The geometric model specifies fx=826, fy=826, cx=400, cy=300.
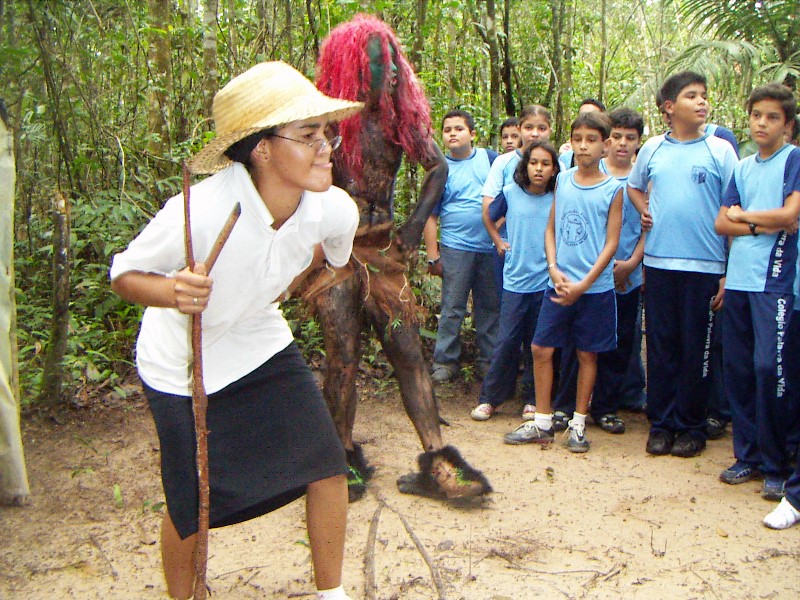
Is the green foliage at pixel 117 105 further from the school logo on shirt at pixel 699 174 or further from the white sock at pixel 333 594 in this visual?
the school logo on shirt at pixel 699 174

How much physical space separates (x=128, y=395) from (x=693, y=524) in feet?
11.8

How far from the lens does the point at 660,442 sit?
4.89 metres

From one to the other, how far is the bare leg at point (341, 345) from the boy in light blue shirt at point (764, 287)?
6.48ft

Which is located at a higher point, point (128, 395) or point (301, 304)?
point (301, 304)

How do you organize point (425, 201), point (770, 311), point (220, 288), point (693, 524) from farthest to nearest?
point (425, 201) < point (770, 311) < point (693, 524) < point (220, 288)

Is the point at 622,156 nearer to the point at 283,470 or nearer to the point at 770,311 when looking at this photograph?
the point at 770,311

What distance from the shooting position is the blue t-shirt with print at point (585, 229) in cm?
496

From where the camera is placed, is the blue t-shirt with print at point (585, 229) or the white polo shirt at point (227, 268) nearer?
the white polo shirt at point (227, 268)

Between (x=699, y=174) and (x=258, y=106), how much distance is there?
3.06m

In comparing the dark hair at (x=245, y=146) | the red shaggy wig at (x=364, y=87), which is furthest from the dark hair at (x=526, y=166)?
the dark hair at (x=245, y=146)

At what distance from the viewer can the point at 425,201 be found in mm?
4484

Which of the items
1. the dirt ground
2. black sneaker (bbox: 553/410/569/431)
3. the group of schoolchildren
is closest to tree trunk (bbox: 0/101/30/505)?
the dirt ground

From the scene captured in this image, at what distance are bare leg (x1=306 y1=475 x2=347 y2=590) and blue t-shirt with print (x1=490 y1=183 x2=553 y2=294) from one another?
3.00 meters

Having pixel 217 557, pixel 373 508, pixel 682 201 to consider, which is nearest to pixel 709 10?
pixel 682 201
